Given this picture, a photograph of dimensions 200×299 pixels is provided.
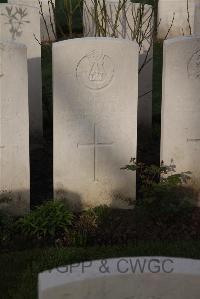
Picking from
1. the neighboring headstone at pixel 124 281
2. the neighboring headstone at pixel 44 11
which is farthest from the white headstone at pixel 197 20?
the neighboring headstone at pixel 124 281

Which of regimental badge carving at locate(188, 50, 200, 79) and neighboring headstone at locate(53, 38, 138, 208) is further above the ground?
regimental badge carving at locate(188, 50, 200, 79)

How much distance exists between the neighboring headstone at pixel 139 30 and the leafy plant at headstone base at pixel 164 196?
67.6 inches

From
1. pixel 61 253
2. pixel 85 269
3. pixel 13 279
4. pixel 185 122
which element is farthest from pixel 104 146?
pixel 85 269

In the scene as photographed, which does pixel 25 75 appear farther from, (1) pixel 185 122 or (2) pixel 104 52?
(1) pixel 185 122

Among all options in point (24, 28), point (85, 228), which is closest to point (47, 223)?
point (85, 228)

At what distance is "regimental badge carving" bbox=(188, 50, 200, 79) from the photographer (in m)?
4.98

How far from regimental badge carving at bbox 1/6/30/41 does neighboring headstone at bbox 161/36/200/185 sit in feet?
6.18

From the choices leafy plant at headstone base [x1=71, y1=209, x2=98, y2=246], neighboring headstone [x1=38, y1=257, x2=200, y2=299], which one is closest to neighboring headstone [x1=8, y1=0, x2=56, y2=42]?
leafy plant at headstone base [x1=71, y1=209, x2=98, y2=246]

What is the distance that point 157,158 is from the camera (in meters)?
5.98

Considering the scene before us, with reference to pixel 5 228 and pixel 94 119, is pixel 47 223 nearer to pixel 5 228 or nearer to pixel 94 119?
pixel 5 228

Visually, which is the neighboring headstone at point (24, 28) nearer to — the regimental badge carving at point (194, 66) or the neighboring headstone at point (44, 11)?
the neighboring headstone at point (44, 11)

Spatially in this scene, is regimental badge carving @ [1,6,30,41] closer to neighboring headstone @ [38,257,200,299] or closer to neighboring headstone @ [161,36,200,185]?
neighboring headstone @ [161,36,200,185]

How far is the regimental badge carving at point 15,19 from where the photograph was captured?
626 centimetres

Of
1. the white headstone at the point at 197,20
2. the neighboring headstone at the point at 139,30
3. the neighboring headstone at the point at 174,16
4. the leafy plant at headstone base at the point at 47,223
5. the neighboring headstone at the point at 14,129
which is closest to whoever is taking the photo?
the leafy plant at headstone base at the point at 47,223
